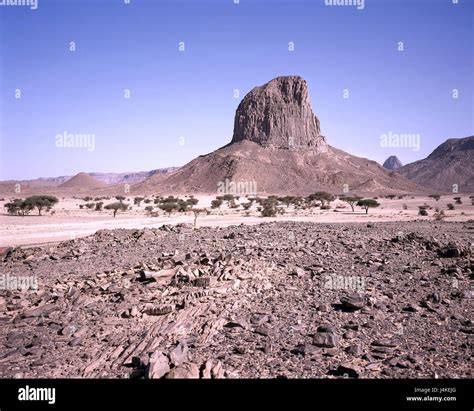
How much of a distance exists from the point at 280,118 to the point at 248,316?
460 ft

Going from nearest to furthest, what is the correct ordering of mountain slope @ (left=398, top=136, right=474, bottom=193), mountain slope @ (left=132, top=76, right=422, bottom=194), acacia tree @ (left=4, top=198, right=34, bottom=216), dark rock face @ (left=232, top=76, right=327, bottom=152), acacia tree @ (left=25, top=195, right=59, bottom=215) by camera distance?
acacia tree @ (left=4, top=198, right=34, bottom=216)
acacia tree @ (left=25, top=195, right=59, bottom=215)
mountain slope @ (left=132, top=76, right=422, bottom=194)
dark rock face @ (left=232, top=76, right=327, bottom=152)
mountain slope @ (left=398, top=136, right=474, bottom=193)

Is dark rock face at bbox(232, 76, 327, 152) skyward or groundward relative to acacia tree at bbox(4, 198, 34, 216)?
skyward

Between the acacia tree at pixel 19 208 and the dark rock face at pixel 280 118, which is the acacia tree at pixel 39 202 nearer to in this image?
the acacia tree at pixel 19 208

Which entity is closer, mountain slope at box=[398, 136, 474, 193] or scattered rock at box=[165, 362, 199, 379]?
scattered rock at box=[165, 362, 199, 379]

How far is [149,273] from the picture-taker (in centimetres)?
974

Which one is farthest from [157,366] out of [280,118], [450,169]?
[450,169]

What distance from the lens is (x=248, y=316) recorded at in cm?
761

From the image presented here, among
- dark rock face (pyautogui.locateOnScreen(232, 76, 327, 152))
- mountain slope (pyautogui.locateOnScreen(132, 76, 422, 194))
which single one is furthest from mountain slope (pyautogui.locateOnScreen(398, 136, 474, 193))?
dark rock face (pyautogui.locateOnScreen(232, 76, 327, 152))

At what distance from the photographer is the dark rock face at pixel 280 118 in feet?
453

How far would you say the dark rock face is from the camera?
138 metres

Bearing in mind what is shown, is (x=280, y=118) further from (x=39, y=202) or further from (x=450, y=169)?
(x=39, y=202)

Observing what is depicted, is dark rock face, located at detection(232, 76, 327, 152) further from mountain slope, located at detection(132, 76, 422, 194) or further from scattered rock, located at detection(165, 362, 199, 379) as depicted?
scattered rock, located at detection(165, 362, 199, 379)

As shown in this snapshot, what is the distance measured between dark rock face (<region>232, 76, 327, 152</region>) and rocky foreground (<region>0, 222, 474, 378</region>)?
407 feet

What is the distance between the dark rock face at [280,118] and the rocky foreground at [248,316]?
124203mm
